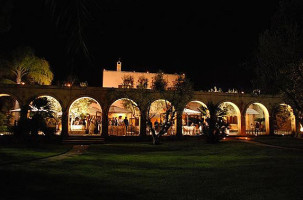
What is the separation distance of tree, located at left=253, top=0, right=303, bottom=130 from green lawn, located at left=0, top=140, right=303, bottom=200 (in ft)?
16.0

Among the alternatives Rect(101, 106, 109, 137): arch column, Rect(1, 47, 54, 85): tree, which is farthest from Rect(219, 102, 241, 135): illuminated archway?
Rect(1, 47, 54, 85): tree

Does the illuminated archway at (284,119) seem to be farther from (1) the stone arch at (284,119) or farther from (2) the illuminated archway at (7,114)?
(2) the illuminated archway at (7,114)

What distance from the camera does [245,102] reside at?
75.0 feet

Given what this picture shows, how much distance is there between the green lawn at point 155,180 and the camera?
5785mm

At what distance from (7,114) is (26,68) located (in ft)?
15.3

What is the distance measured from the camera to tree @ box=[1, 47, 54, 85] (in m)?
22.8

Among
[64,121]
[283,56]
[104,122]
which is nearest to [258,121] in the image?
[283,56]

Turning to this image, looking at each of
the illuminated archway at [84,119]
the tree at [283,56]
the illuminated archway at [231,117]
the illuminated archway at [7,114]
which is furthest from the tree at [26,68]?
the tree at [283,56]

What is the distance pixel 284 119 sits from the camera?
79.1ft

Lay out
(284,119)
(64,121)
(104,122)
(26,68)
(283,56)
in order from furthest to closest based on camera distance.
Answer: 1. (284,119)
2. (26,68)
3. (104,122)
4. (64,121)
5. (283,56)

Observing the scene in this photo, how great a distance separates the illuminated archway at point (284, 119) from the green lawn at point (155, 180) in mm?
14385

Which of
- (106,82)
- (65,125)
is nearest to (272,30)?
(65,125)

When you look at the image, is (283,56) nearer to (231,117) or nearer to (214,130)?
(214,130)

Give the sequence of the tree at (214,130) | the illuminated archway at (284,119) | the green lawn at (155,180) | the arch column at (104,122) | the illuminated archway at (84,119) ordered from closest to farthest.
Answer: the green lawn at (155,180) < the tree at (214,130) < the arch column at (104,122) < the illuminated archway at (84,119) < the illuminated archway at (284,119)
